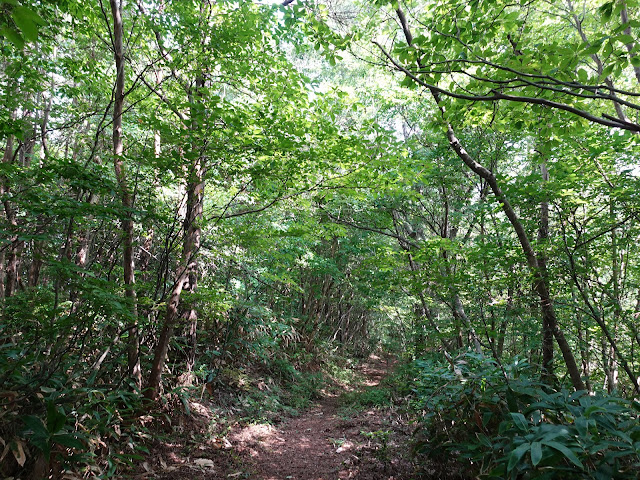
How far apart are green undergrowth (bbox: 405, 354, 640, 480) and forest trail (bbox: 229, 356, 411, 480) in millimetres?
634

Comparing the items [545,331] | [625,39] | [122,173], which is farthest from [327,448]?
[625,39]

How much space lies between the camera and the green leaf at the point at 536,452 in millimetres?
2054

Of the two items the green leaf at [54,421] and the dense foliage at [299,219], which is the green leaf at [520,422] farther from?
A: the green leaf at [54,421]

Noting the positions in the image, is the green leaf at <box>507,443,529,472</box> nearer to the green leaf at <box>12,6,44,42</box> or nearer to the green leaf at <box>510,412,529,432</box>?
the green leaf at <box>510,412,529,432</box>

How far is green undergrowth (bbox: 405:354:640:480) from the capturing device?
2174 millimetres

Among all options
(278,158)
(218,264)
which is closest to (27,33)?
(278,158)

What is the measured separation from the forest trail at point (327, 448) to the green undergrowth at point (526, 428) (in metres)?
0.63

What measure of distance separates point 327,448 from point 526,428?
3.69 metres

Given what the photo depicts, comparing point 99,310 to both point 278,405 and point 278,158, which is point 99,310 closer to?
point 278,158

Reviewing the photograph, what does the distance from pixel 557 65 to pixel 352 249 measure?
26.8ft

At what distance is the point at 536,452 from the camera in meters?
2.12

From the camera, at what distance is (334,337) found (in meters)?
14.8

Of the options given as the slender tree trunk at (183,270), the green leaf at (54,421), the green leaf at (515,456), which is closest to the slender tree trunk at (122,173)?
the slender tree trunk at (183,270)

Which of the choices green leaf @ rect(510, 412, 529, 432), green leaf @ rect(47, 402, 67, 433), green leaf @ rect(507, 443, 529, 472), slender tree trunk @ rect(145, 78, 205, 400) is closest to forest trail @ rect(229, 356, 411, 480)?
slender tree trunk @ rect(145, 78, 205, 400)
